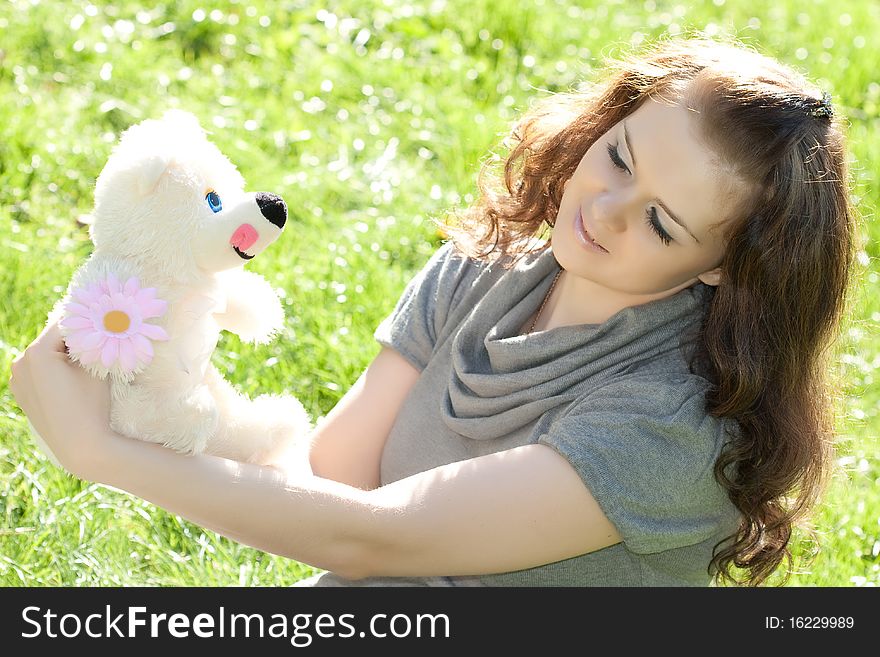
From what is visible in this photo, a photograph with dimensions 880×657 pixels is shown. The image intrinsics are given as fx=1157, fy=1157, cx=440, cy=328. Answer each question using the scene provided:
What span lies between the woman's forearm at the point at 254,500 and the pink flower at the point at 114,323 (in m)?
0.11

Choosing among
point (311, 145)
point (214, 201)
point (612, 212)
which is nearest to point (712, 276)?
point (612, 212)

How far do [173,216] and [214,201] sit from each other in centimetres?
7

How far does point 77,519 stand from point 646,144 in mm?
1272

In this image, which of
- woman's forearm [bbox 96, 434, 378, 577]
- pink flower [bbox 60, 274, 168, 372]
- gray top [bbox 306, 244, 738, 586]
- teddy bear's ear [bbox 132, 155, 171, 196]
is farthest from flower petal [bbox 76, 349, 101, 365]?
gray top [bbox 306, 244, 738, 586]

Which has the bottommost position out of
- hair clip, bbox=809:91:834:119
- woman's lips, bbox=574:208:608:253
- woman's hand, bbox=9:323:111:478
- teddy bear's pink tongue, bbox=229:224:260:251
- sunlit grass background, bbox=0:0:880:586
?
sunlit grass background, bbox=0:0:880:586

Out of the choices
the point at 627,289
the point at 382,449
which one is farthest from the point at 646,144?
the point at 382,449

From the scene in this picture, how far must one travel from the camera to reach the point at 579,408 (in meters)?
1.68

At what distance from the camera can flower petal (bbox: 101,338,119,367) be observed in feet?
4.73

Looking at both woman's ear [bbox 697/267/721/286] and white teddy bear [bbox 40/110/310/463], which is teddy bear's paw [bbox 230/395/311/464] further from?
woman's ear [bbox 697/267/721/286]

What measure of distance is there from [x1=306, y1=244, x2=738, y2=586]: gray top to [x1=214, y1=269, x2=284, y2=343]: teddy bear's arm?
13.3 inches

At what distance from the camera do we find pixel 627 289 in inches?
67.9

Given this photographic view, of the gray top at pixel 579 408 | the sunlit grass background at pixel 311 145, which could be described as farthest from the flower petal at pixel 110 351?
the sunlit grass background at pixel 311 145

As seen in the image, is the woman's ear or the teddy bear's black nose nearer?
the teddy bear's black nose
